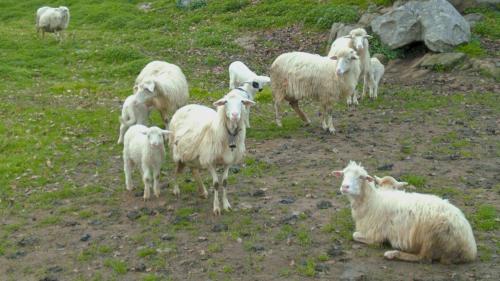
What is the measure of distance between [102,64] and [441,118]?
12.1m

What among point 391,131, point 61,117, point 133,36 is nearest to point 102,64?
point 133,36

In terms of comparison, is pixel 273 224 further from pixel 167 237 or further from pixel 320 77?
pixel 320 77

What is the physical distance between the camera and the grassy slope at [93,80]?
11852 millimetres

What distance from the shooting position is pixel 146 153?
A: 10516 mm

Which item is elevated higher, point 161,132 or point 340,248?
point 161,132

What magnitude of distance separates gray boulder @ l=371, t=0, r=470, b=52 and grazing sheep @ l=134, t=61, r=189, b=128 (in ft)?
29.2

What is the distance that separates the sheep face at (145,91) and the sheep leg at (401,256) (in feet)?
22.2

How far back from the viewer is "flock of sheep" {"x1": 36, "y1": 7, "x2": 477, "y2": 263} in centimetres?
825

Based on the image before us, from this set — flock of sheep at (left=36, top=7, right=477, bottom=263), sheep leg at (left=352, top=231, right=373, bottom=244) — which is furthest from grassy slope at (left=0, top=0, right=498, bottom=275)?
sheep leg at (left=352, top=231, right=373, bottom=244)

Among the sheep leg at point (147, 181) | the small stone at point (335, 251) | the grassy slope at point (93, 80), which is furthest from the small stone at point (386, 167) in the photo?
the sheep leg at point (147, 181)

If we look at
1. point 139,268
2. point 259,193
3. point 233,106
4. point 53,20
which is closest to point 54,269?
point 139,268

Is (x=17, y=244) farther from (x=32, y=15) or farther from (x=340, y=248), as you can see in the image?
(x=32, y=15)

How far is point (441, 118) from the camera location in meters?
15.3

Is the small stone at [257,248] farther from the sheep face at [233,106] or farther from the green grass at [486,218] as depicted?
the green grass at [486,218]
